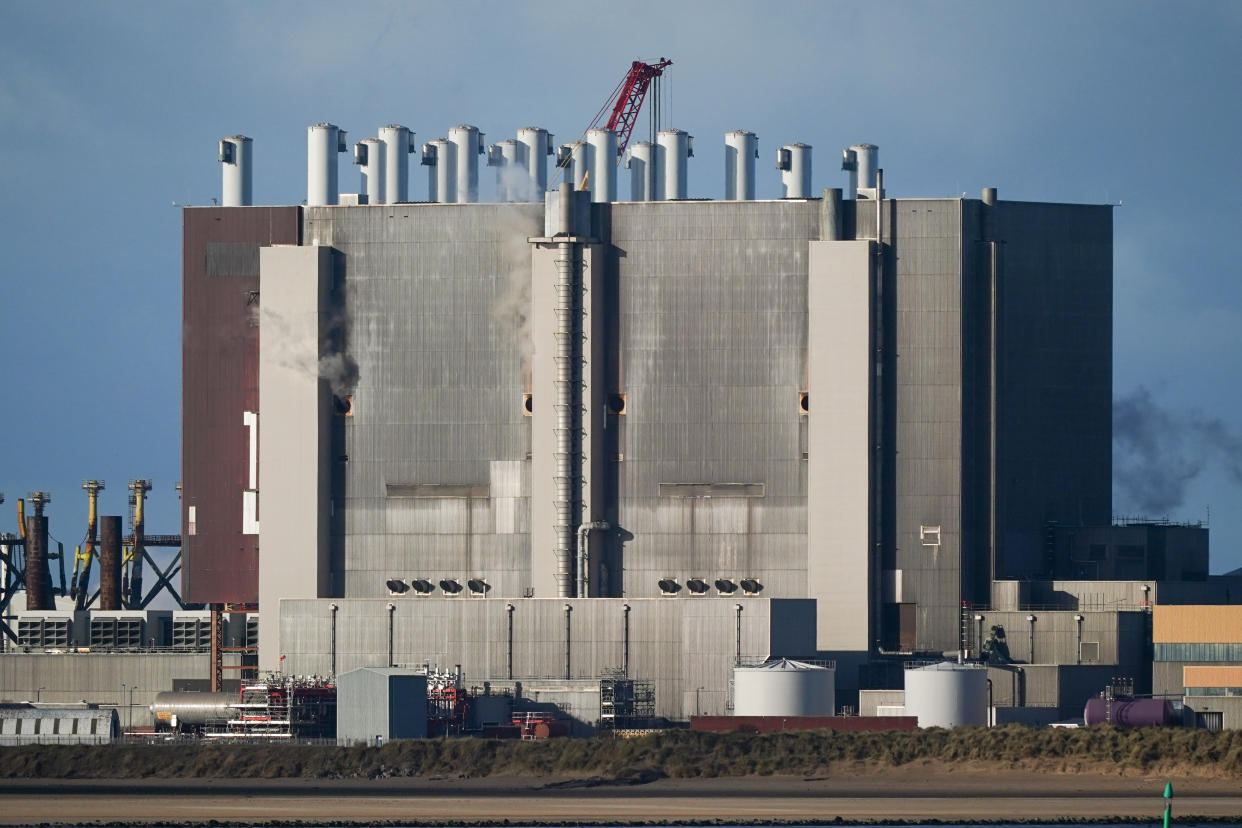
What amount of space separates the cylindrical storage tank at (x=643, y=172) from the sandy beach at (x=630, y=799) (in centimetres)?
5648

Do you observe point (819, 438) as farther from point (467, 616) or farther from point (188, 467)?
point (188, 467)

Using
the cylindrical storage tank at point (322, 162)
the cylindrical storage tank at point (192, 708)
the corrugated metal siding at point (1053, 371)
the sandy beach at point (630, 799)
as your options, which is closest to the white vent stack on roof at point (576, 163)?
the cylindrical storage tank at point (322, 162)

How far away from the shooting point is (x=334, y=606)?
457 ft

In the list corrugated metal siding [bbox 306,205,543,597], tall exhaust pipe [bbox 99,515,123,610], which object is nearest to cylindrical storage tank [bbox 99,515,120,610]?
tall exhaust pipe [bbox 99,515,123,610]

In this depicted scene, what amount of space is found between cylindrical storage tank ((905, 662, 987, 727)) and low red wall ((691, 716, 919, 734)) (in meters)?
1.05

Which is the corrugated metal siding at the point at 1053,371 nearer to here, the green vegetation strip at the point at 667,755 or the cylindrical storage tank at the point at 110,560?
the green vegetation strip at the point at 667,755

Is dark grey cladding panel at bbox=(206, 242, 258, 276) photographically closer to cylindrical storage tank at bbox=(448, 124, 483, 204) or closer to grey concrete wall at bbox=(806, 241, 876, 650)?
cylindrical storage tank at bbox=(448, 124, 483, 204)

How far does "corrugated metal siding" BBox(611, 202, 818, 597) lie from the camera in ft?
467

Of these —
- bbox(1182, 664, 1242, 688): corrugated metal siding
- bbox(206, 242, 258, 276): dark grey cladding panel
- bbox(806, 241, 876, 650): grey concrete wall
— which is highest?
bbox(206, 242, 258, 276): dark grey cladding panel

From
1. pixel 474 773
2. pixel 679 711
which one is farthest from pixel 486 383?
pixel 474 773

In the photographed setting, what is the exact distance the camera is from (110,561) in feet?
567

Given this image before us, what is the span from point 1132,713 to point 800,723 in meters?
16.6

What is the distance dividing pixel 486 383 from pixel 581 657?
62.5 feet

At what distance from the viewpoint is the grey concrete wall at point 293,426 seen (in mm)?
144250
